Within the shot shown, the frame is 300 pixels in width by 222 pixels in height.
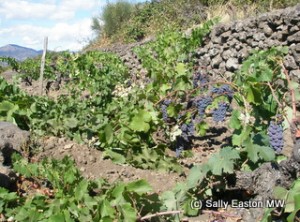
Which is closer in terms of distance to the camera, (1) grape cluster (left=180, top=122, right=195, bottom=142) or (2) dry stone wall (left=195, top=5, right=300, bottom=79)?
(1) grape cluster (left=180, top=122, right=195, bottom=142)

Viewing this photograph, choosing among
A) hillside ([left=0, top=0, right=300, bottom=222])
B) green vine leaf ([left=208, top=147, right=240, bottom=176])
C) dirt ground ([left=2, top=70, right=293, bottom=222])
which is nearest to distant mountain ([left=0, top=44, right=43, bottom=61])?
hillside ([left=0, top=0, right=300, bottom=222])

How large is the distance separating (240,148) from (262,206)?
0.85 meters

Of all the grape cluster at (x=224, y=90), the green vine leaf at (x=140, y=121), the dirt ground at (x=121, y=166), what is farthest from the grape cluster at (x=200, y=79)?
the green vine leaf at (x=140, y=121)

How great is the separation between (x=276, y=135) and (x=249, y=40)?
5.11m

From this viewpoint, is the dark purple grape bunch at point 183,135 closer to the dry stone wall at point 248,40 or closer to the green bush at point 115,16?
the dry stone wall at point 248,40

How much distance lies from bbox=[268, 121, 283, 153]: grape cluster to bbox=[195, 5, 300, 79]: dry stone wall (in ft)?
11.3

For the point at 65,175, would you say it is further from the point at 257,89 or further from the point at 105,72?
the point at 105,72

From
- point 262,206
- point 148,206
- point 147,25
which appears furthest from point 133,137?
point 147,25

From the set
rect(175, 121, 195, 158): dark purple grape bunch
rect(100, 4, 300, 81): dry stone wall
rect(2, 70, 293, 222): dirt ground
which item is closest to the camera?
rect(2, 70, 293, 222): dirt ground

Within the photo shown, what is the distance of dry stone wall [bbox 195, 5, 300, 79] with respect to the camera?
6550mm

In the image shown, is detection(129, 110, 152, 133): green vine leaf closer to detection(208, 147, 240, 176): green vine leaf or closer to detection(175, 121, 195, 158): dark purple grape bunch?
detection(175, 121, 195, 158): dark purple grape bunch

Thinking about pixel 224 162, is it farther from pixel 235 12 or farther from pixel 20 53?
pixel 20 53

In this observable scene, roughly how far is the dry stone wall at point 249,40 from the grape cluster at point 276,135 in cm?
344

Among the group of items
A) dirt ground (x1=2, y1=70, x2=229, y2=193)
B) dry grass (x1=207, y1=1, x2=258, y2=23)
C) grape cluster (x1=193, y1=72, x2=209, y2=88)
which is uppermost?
dry grass (x1=207, y1=1, x2=258, y2=23)
